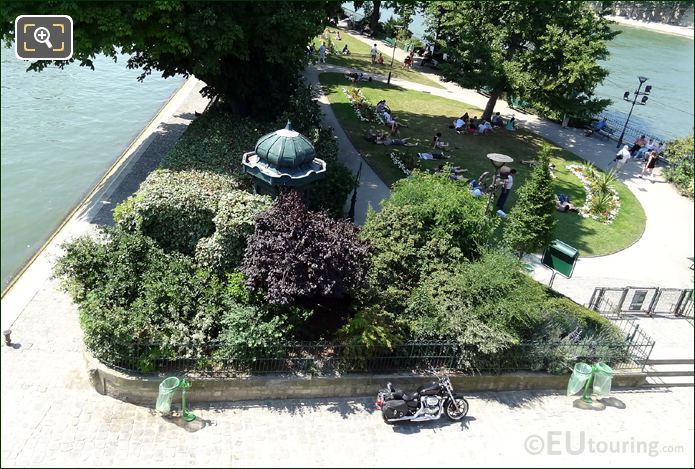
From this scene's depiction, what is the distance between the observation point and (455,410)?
10.9m

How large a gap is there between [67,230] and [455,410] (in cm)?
1157

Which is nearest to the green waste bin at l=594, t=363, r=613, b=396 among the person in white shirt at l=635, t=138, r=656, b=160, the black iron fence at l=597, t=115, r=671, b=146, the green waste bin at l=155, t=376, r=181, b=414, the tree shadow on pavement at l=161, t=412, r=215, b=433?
the tree shadow on pavement at l=161, t=412, r=215, b=433

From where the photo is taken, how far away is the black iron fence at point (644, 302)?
14.7 meters

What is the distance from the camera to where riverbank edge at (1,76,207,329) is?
41.3 ft

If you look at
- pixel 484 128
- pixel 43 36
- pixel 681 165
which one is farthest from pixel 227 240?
pixel 681 165

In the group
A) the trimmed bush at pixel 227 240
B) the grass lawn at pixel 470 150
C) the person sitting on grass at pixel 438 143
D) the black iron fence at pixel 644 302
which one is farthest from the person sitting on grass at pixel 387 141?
the trimmed bush at pixel 227 240

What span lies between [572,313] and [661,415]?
2786 mm

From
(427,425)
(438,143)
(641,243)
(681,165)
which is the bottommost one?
(427,425)

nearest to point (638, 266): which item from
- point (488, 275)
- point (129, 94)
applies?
point (488, 275)

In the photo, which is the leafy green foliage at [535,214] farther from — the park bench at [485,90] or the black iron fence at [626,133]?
the black iron fence at [626,133]

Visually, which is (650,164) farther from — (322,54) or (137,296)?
(137,296)

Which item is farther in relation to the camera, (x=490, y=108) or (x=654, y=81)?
(x=654, y=81)

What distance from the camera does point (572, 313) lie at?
43.8 feet

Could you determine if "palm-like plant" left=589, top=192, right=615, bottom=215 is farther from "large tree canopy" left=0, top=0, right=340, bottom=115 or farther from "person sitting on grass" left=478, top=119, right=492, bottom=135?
"large tree canopy" left=0, top=0, right=340, bottom=115
